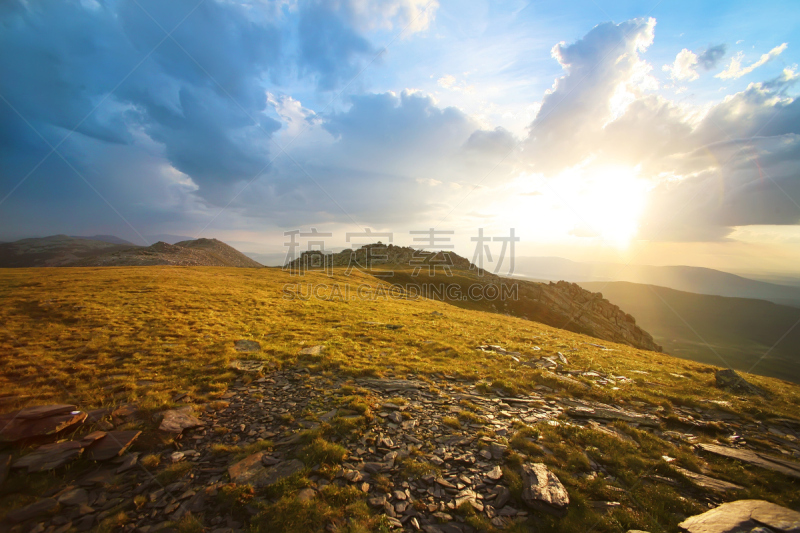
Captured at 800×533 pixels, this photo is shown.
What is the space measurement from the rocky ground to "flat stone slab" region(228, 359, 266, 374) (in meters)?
1.72

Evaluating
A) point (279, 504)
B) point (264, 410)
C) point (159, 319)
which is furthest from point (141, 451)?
point (159, 319)

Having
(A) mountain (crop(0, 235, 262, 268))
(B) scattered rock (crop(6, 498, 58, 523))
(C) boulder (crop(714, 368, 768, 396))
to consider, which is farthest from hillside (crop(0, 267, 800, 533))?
(A) mountain (crop(0, 235, 262, 268))

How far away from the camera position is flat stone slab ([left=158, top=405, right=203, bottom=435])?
892 centimetres

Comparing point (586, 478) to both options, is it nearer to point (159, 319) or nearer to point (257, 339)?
point (257, 339)

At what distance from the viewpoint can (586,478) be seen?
25.9ft

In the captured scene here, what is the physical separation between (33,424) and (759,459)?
22.9 metres

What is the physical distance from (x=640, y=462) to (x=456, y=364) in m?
9.32

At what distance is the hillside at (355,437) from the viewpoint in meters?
6.39

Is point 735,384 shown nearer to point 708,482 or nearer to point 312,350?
point 708,482

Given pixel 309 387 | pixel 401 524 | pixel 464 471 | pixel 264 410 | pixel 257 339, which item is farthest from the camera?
pixel 257 339

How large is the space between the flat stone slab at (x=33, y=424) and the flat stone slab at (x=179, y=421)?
229cm

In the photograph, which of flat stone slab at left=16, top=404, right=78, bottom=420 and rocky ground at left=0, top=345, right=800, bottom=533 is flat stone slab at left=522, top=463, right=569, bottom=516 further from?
flat stone slab at left=16, top=404, right=78, bottom=420

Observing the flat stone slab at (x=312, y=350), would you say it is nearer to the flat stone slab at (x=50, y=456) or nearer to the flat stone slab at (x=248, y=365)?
the flat stone slab at (x=248, y=365)

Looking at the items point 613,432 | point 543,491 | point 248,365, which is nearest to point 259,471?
point 543,491
